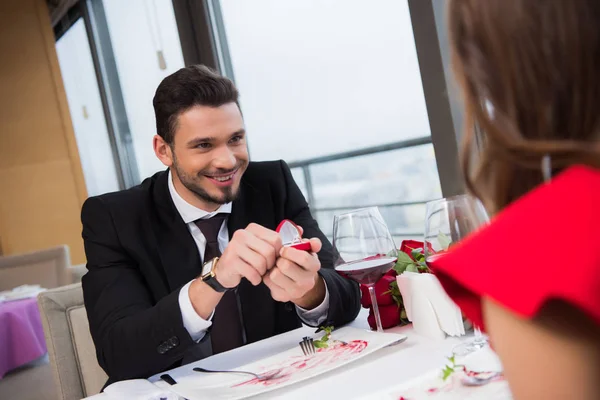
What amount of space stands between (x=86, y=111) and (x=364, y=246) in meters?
6.40

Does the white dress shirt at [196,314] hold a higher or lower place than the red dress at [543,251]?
lower

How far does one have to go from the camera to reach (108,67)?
6.12m

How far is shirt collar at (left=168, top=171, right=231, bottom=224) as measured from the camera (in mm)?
1781

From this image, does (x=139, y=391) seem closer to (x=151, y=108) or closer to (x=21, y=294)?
(x=21, y=294)

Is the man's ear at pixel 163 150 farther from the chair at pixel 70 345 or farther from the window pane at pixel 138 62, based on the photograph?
the window pane at pixel 138 62

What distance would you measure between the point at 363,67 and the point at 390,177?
3.75ft

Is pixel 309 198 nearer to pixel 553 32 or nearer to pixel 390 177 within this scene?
pixel 390 177

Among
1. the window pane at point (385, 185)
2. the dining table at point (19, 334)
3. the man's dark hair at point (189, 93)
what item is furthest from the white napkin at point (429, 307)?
the window pane at point (385, 185)

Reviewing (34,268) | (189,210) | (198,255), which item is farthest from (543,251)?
(34,268)

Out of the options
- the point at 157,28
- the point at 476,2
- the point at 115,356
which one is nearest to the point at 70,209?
the point at 157,28

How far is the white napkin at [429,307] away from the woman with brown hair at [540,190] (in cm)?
65

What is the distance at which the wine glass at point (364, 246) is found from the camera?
1.11 metres

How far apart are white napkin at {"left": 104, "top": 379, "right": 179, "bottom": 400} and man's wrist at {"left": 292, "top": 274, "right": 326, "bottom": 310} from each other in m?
0.42

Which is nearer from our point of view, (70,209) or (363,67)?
(363,67)
